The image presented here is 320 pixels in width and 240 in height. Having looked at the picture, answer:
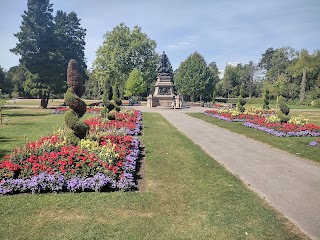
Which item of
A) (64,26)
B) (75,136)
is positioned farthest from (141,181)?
(64,26)

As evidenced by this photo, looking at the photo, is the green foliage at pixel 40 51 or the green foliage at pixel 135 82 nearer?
the green foliage at pixel 40 51

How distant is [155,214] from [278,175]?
4.83m

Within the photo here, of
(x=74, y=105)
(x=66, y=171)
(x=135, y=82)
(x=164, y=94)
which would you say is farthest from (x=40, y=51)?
(x=66, y=171)

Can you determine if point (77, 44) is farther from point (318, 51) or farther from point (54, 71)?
point (318, 51)

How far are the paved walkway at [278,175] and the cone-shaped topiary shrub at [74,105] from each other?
541 centimetres

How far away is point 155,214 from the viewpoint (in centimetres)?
573

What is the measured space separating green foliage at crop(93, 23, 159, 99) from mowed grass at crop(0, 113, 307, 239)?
5297 cm

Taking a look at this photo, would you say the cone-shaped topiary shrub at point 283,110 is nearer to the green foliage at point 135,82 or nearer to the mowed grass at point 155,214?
the mowed grass at point 155,214

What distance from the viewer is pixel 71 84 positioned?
10.5m

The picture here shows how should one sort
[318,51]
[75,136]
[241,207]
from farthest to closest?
[318,51], [75,136], [241,207]

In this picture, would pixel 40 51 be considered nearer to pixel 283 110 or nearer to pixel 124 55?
pixel 124 55

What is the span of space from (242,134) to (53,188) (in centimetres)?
1294

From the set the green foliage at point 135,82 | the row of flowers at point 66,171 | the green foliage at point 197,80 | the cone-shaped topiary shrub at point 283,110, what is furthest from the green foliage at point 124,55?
the row of flowers at point 66,171

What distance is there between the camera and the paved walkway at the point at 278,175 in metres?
6.02
